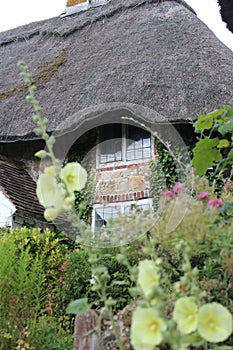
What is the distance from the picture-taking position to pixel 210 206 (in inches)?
62.5

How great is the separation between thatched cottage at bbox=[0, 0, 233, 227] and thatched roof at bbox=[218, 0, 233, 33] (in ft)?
5.03

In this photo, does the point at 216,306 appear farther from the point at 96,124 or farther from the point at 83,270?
the point at 96,124

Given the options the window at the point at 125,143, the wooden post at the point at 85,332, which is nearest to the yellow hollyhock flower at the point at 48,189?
the wooden post at the point at 85,332

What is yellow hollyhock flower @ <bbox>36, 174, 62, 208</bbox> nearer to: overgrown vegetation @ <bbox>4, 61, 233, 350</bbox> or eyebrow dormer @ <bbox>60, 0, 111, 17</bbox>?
overgrown vegetation @ <bbox>4, 61, 233, 350</bbox>

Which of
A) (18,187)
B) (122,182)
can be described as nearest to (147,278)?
(122,182)

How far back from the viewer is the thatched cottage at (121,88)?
233 inches

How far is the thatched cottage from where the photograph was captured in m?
5.93

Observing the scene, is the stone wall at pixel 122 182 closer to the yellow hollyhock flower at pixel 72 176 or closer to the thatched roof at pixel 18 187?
the thatched roof at pixel 18 187

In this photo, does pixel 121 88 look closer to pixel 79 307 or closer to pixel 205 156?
pixel 205 156

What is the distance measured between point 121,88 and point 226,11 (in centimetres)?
264

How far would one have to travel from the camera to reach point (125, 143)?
6715 millimetres

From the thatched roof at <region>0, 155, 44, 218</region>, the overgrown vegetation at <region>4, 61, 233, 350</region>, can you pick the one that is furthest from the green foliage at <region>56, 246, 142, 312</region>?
the thatched roof at <region>0, 155, 44, 218</region>

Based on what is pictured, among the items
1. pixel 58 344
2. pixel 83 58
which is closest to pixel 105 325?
pixel 58 344

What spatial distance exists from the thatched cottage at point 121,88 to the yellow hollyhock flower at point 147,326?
3.03 meters
